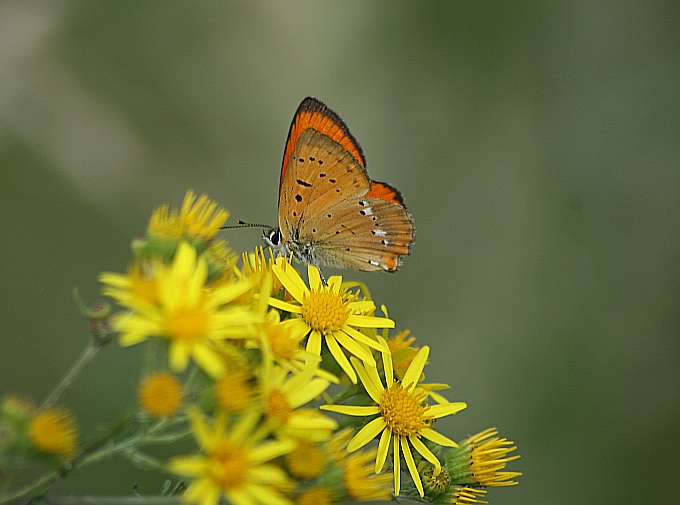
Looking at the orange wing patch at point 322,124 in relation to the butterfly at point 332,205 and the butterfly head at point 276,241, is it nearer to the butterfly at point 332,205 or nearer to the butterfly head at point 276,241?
the butterfly at point 332,205

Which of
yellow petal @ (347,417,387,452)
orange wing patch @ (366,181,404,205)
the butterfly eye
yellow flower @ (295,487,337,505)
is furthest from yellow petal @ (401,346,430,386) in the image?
the butterfly eye

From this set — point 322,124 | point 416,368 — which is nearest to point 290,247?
point 322,124

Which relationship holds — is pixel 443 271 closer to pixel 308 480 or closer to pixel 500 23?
pixel 500 23

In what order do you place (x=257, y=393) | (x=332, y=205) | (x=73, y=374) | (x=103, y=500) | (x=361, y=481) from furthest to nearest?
1. (x=332, y=205)
2. (x=361, y=481)
3. (x=257, y=393)
4. (x=73, y=374)
5. (x=103, y=500)

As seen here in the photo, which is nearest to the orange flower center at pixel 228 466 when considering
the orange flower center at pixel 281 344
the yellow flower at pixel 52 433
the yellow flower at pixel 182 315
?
the yellow flower at pixel 182 315

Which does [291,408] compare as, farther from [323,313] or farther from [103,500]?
[323,313]

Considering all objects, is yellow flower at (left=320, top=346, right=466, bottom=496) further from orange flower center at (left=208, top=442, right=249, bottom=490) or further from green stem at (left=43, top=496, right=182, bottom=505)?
green stem at (left=43, top=496, right=182, bottom=505)
